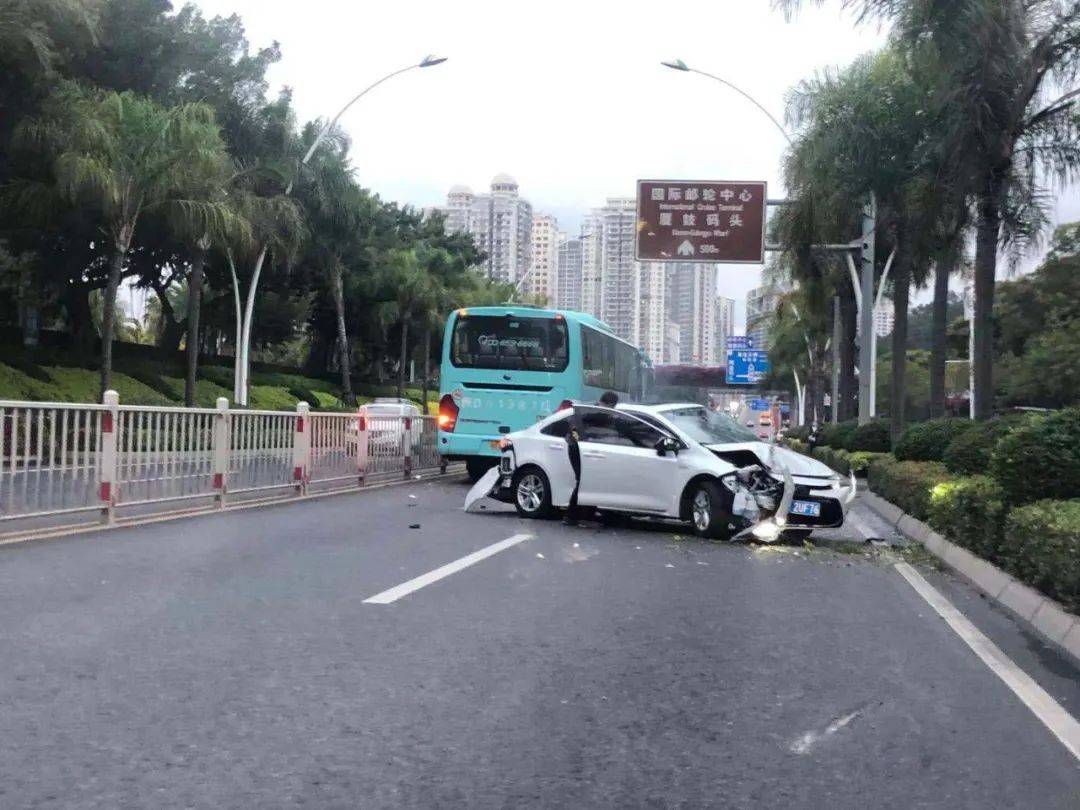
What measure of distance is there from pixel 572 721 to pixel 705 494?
9.06 metres

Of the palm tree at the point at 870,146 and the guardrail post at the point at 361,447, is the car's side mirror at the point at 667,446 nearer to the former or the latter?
the guardrail post at the point at 361,447

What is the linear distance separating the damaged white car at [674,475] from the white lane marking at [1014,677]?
372cm

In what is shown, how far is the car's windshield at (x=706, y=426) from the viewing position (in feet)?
50.5

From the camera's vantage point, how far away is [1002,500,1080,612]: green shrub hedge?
835 centimetres

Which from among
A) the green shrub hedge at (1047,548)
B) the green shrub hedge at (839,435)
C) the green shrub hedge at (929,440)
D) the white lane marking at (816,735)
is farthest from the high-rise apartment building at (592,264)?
the white lane marking at (816,735)

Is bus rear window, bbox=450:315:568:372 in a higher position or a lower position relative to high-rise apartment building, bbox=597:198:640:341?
lower

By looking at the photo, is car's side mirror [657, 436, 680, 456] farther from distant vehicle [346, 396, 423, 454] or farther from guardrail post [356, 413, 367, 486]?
guardrail post [356, 413, 367, 486]

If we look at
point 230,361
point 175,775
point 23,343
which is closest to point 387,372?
point 230,361

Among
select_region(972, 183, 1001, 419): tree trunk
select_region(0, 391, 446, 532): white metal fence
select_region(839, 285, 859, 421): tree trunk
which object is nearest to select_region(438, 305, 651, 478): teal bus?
select_region(0, 391, 446, 532): white metal fence

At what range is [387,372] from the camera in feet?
294

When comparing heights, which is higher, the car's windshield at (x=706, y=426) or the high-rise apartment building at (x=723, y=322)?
the high-rise apartment building at (x=723, y=322)

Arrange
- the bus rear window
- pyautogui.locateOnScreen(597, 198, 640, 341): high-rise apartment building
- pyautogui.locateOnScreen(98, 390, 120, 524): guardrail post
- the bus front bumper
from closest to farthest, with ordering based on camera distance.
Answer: pyautogui.locateOnScreen(98, 390, 120, 524): guardrail post < the bus front bumper < the bus rear window < pyautogui.locateOnScreen(597, 198, 640, 341): high-rise apartment building

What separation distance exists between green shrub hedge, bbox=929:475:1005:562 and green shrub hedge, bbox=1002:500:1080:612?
48 centimetres

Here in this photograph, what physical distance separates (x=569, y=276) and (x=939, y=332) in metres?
76.0
